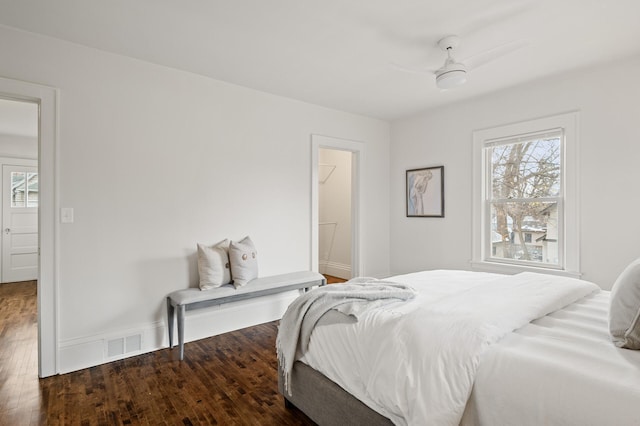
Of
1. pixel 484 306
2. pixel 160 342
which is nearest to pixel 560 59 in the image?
pixel 484 306

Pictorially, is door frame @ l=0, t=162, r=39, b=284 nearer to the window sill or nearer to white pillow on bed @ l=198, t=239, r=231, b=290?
white pillow on bed @ l=198, t=239, r=231, b=290

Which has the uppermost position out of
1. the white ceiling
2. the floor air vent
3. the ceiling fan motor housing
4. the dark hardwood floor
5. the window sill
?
the white ceiling

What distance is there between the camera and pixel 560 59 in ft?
9.98

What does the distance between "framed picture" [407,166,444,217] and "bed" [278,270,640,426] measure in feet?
8.17

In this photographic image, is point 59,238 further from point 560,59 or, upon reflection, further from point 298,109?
point 560,59

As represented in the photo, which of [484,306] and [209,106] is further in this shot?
[209,106]

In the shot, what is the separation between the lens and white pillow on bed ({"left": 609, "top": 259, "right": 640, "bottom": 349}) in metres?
1.29

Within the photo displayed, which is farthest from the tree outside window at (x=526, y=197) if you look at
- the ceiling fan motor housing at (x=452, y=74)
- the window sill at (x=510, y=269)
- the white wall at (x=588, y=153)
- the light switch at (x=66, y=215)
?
the light switch at (x=66, y=215)

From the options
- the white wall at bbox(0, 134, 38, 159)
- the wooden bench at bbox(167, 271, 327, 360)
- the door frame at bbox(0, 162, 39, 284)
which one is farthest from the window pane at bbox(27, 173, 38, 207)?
the wooden bench at bbox(167, 271, 327, 360)

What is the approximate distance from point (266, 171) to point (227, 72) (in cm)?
109

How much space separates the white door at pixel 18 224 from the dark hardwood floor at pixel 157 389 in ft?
11.6

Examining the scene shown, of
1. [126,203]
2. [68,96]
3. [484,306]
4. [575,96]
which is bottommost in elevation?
[484,306]

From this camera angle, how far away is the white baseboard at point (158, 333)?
2750 millimetres

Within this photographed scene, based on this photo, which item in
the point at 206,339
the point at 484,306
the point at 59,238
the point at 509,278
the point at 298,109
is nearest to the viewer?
→ the point at 484,306
